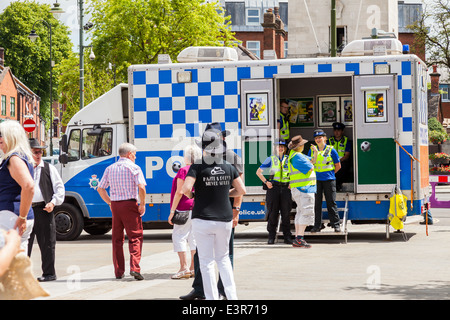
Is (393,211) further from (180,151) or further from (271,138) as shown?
(180,151)

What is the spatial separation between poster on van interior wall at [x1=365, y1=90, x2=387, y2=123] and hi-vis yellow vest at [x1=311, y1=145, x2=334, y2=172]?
0.88 metres

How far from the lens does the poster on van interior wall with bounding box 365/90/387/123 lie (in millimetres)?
14148

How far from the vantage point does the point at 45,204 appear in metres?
10.2

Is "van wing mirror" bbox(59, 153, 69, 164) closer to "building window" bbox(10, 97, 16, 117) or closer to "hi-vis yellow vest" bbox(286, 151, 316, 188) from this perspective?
"hi-vis yellow vest" bbox(286, 151, 316, 188)

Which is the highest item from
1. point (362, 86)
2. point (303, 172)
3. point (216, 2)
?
point (216, 2)

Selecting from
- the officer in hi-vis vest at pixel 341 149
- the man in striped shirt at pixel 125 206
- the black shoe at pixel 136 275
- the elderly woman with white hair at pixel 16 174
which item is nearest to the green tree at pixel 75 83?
the officer in hi-vis vest at pixel 341 149

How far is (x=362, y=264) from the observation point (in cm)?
1115

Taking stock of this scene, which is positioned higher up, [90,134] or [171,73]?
[171,73]

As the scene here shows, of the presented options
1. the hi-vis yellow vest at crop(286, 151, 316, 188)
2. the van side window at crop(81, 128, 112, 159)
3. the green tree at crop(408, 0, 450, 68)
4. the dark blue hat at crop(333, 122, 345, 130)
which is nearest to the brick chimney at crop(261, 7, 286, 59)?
the green tree at crop(408, 0, 450, 68)

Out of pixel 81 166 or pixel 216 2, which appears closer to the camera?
pixel 81 166

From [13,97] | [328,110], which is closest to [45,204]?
[328,110]
